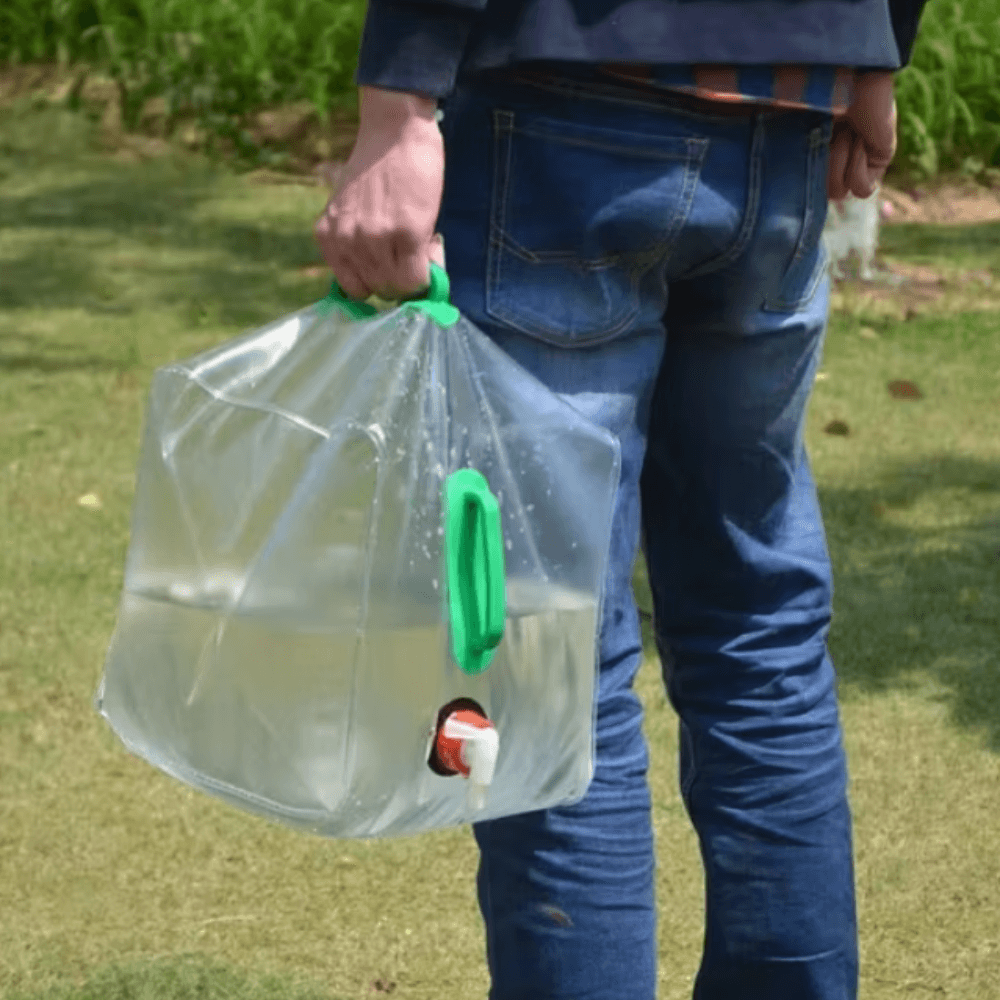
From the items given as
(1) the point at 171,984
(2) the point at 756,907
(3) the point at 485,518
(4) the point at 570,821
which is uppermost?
(3) the point at 485,518

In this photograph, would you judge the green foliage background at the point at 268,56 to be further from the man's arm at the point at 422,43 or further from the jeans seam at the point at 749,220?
the man's arm at the point at 422,43

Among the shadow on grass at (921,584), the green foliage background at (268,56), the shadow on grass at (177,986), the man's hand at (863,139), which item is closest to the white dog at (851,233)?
the shadow on grass at (921,584)

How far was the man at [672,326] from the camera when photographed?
2330mm

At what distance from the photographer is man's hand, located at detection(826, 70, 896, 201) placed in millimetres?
2643

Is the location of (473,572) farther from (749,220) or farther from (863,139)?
(863,139)

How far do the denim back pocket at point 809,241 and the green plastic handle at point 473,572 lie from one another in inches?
16.9

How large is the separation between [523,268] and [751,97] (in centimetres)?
28

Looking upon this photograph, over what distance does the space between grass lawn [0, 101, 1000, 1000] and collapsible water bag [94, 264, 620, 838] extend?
3.45ft

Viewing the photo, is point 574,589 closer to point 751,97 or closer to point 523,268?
point 523,268

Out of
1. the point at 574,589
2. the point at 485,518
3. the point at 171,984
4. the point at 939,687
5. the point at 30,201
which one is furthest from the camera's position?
the point at 30,201

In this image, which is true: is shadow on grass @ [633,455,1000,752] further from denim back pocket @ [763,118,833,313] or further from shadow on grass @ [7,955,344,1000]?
denim back pocket @ [763,118,833,313]

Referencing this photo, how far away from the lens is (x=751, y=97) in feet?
7.79

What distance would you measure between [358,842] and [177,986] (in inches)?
21.7

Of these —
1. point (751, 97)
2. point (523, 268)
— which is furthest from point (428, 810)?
point (751, 97)
